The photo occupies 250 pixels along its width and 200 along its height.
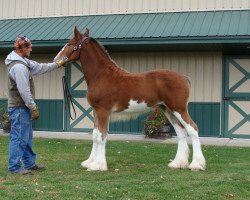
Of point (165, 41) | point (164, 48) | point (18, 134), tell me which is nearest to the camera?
point (18, 134)

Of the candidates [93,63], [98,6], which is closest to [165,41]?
[98,6]

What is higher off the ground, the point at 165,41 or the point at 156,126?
the point at 165,41

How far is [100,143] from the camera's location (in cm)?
Result: 783

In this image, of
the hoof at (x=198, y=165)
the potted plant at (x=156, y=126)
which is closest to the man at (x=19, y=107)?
the hoof at (x=198, y=165)

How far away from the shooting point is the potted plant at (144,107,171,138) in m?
13.2

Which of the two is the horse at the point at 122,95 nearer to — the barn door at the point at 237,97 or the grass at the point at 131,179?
the grass at the point at 131,179

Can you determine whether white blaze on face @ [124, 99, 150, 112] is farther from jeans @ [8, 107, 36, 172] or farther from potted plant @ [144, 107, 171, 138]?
potted plant @ [144, 107, 171, 138]

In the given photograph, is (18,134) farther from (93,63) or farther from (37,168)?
(93,63)

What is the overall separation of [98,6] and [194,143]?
820cm

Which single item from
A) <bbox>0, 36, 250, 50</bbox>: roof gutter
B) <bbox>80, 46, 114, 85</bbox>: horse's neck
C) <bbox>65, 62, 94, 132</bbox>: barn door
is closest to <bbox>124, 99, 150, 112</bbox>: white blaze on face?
<bbox>80, 46, 114, 85</bbox>: horse's neck

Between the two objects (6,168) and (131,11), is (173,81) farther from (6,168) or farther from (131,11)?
(131,11)

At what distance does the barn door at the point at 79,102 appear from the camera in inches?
577

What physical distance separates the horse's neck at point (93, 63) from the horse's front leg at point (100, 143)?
64 centimetres

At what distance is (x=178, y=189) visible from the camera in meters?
6.38
